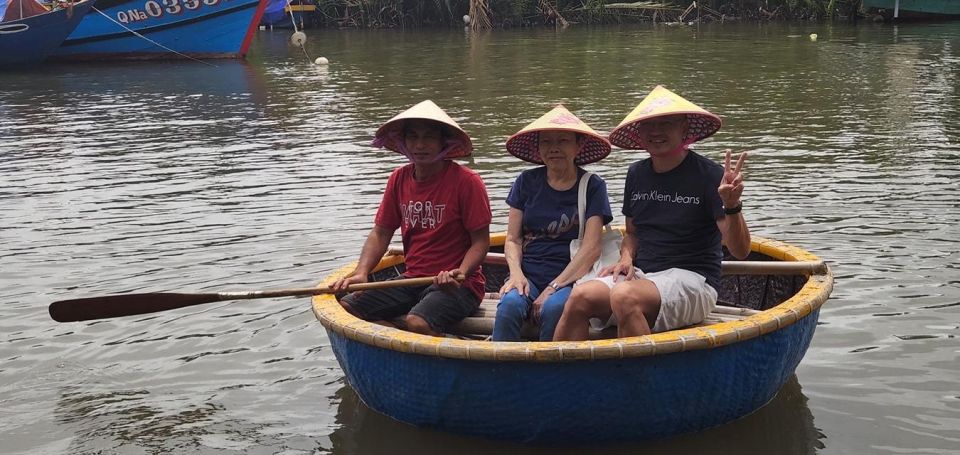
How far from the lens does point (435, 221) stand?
4590 millimetres

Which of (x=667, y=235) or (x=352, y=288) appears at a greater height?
(x=667, y=235)

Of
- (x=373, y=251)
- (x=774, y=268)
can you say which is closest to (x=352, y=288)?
(x=373, y=251)

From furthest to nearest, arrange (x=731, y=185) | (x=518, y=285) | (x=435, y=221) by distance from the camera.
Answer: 1. (x=435, y=221)
2. (x=518, y=285)
3. (x=731, y=185)

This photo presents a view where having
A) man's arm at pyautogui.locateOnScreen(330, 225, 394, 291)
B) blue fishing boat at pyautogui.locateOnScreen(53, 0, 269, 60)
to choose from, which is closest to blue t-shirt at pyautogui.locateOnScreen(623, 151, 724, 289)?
man's arm at pyautogui.locateOnScreen(330, 225, 394, 291)

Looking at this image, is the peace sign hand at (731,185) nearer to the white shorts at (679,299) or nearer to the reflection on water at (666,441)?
the white shorts at (679,299)

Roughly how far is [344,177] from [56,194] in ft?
7.93

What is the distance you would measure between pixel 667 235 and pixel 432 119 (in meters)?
1.08

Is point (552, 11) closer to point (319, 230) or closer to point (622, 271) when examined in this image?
point (319, 230)

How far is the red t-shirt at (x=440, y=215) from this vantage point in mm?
4543

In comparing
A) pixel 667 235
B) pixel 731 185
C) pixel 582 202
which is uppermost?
pixel 731 185

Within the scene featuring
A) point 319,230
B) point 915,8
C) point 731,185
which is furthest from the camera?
point 915,8

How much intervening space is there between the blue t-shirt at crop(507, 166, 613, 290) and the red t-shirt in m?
0.18

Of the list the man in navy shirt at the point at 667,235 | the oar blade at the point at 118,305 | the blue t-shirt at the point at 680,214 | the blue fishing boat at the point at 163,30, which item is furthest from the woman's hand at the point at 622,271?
the blue fishing boat at the point at 163,30

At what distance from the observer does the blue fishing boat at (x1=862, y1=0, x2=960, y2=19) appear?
89.7 ft
